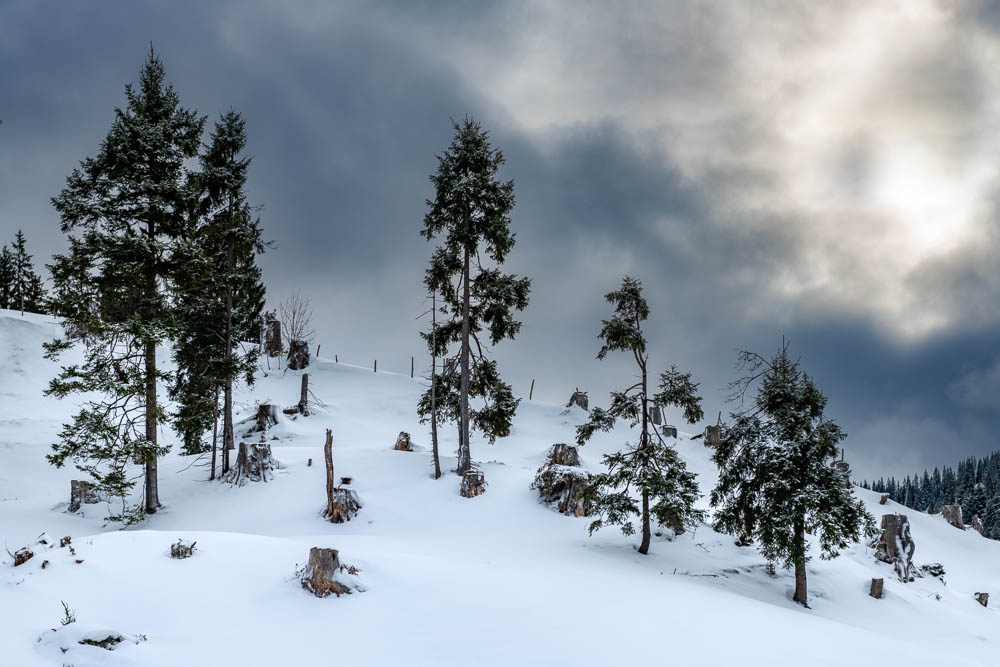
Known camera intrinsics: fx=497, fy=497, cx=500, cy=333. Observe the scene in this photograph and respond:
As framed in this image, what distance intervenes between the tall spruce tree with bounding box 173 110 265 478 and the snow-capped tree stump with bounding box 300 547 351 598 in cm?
1504

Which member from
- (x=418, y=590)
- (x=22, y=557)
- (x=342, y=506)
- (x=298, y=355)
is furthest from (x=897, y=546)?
(x=298, y=355)

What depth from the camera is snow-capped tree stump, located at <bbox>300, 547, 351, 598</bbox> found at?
8.56 metres

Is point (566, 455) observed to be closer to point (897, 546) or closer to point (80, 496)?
point (897, 546)

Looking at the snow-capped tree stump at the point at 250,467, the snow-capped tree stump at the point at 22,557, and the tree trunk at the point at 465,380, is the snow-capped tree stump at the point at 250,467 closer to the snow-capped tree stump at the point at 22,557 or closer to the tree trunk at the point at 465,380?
the tree trunk at the point at 465,380

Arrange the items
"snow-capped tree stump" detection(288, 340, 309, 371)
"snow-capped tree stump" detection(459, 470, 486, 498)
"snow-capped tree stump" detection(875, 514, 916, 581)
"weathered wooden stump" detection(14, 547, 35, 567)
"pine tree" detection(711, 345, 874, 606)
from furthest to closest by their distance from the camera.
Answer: "snow-capped tree stump" detection(288, 340, 309, 371) → "snow-capped tree stump" detection(875, 514, 916, 581) → "snow-capped tree stump" detection(459, 470, 486, 498) → "pine tree" detection(711, 345, 874, 606) → "weathered wooden stump" detection(14, 547, 35, 567)

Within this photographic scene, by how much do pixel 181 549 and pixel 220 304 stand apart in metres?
16.8

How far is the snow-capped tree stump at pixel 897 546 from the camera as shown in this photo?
77.4 feet

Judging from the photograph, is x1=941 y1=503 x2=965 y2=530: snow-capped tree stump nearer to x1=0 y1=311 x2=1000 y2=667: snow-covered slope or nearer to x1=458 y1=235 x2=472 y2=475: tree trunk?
x1=0 y1=311 x2=1000 y2=667: snow-covered slope

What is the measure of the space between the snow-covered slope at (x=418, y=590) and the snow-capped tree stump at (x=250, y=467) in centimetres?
57

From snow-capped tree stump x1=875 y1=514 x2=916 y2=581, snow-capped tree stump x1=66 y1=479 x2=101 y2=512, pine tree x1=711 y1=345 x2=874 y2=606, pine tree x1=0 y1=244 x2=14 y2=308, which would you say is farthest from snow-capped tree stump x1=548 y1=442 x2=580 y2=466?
pine tree x1=0 y1=244 x2=14 y2=308

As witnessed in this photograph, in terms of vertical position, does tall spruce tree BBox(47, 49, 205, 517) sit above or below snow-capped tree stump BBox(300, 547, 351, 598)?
above

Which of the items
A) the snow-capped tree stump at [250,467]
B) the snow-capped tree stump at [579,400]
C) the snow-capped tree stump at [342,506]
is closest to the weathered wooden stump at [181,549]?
the snow-capped tree stump at [342,506]

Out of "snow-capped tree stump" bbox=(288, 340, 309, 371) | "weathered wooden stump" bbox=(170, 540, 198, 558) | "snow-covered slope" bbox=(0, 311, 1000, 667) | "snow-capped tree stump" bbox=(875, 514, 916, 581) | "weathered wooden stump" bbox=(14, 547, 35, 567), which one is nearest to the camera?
"snow-covered slope" bbox=(0, 311, 1000, 667)

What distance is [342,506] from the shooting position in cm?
1819
